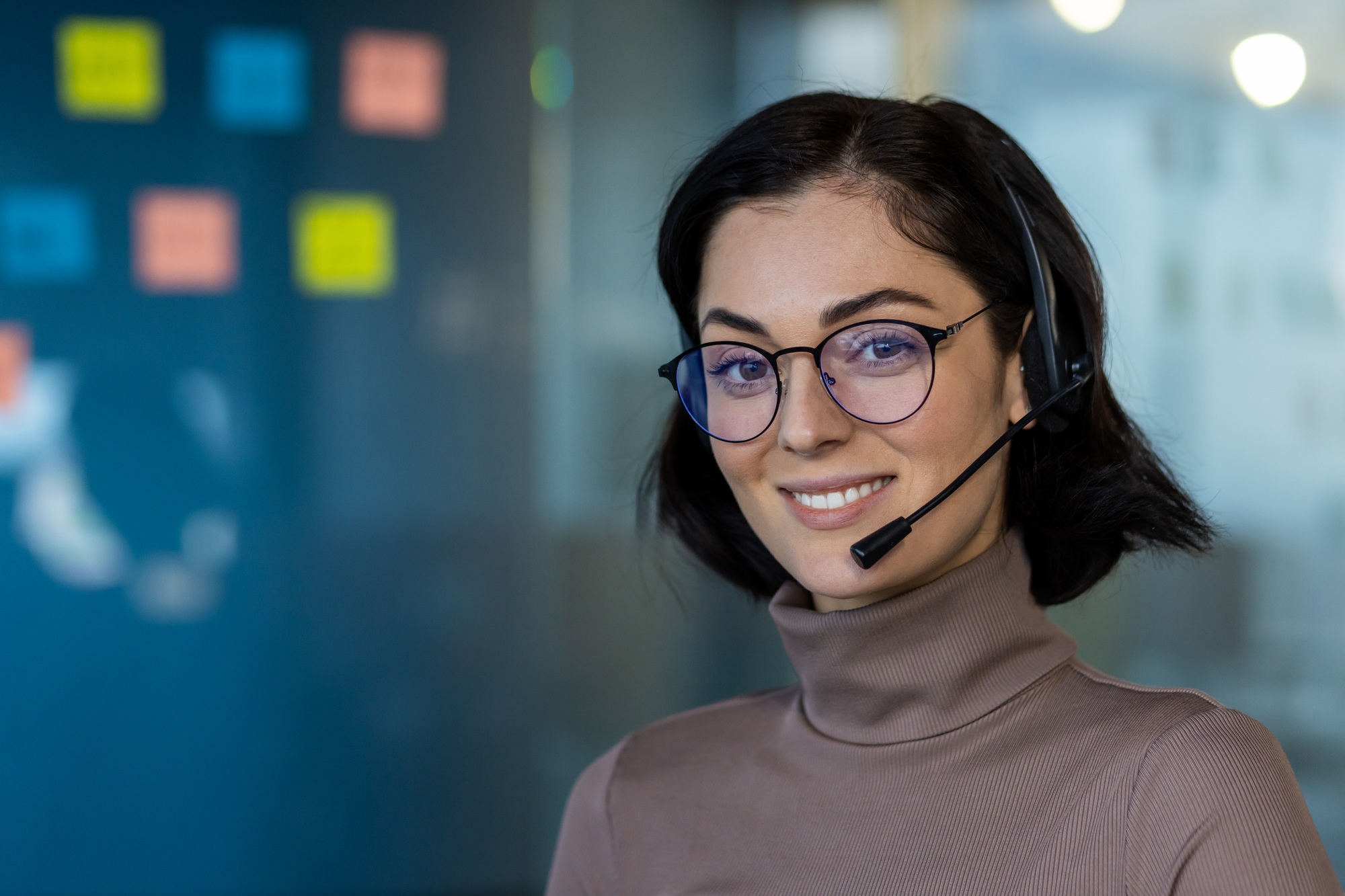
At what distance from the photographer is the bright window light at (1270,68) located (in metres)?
2.34

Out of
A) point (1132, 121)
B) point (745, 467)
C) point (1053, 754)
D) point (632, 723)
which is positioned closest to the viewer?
point (1053, 754)

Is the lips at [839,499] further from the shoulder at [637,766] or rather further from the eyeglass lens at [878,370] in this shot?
the shoulder at [637,766]

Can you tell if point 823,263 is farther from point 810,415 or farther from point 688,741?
point 688,741

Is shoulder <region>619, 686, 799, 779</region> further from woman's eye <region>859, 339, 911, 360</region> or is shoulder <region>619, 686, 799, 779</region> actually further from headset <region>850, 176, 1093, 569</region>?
woman's eye <region>859, 339, 911, 360</region>

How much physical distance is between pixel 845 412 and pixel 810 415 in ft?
0.09

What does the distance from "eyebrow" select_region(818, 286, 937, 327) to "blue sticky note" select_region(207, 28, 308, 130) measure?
6.64ft

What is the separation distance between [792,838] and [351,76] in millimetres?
2165

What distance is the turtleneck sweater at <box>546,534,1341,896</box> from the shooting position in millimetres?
783

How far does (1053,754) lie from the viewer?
885 millimetres

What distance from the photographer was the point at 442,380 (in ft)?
9.00

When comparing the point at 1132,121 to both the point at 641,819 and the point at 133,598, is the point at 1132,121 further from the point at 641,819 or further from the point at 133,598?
the point at 133,598

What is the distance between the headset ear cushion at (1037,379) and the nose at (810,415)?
0.56 feet

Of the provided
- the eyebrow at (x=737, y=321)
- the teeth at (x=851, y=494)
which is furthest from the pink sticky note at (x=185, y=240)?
the teeth at (x=851, y=494)

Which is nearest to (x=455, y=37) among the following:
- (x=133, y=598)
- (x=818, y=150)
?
(x=133, y=598)
